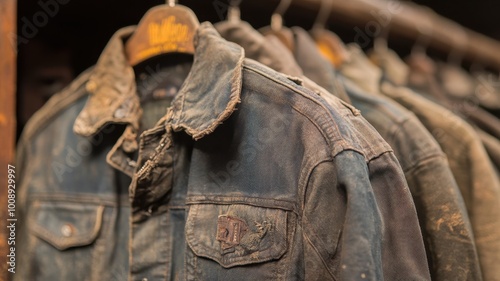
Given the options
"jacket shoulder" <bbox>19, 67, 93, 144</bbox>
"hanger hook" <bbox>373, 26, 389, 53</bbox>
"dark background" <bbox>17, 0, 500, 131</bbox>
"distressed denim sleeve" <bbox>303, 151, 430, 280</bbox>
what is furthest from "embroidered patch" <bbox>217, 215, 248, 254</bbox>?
"hanger hook" <bbox>373, 26, 389, 53</bbox>

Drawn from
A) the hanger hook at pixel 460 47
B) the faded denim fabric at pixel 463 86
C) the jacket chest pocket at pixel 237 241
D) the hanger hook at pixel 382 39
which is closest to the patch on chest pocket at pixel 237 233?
the jacket chest pocket at pixel 237 241

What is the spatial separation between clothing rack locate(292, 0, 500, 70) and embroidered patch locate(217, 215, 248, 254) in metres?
0.60

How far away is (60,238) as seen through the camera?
94cm

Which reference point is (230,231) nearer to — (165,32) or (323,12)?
(165,32)

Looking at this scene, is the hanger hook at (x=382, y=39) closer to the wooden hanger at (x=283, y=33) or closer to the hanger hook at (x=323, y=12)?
the hanger hook at (x=323, y=12)

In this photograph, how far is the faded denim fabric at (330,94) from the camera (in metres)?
0.69

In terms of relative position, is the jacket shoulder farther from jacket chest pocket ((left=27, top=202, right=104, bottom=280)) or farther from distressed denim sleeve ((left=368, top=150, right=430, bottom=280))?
distressed denim sleeve ((left=368, top=150, right=430, bottom=280))

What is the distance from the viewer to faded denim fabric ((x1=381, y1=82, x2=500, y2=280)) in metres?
0.92

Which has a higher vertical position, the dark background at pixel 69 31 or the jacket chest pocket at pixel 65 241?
the dark background at pixel 69 31

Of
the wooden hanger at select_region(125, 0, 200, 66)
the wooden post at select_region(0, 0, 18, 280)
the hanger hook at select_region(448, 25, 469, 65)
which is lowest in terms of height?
the wooden post at select_region(0, 0, 18, 280)

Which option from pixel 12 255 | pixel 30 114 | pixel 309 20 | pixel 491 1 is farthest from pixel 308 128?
pixel 491 1

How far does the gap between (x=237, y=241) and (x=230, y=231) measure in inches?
0.7

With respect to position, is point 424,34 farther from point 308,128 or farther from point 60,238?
point 60,238

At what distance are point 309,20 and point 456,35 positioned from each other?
445 millimetres
